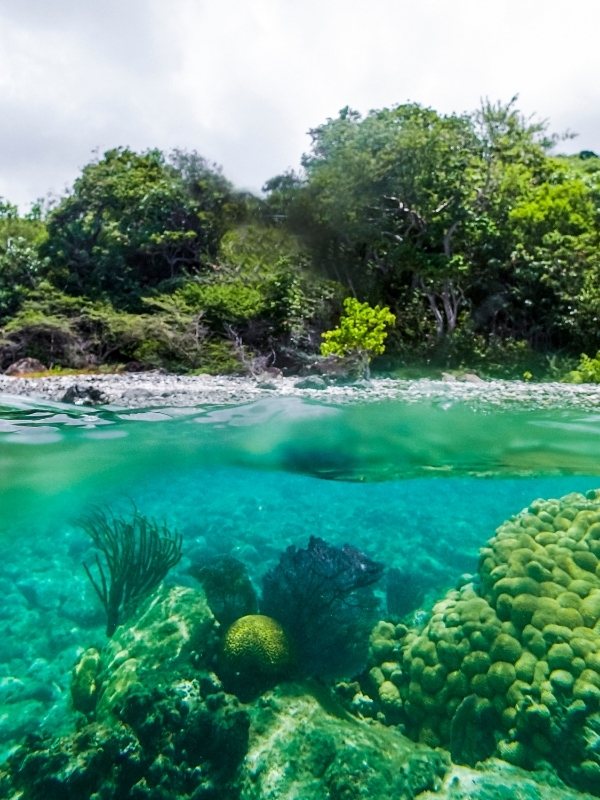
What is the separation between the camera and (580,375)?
16.6 metres

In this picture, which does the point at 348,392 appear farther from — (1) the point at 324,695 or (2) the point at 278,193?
(2) the point at 278,193

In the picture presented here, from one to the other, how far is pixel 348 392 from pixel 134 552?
520cm

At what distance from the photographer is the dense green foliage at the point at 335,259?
19.0 metres

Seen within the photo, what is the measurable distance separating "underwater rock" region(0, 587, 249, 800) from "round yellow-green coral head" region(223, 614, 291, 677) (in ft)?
0.80


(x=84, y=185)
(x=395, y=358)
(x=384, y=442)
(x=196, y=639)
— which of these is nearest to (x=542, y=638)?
(x=196, y=639)

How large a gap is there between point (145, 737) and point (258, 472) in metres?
5.56

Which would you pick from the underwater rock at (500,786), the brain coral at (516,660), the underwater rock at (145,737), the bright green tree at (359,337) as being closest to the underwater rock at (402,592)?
the brain coral at (516,660)

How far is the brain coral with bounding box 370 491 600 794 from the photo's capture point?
5312 mm

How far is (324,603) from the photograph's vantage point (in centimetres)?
703

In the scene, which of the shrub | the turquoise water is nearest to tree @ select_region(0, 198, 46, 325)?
the turquoise water

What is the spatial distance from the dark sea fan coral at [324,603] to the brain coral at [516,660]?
285mm

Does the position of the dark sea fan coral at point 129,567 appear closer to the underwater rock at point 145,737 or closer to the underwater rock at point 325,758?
the underwater rock at point 145,737

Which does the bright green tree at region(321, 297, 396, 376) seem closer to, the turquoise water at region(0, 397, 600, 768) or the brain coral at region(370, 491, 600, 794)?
the turquoise water at region(0, 397, 600, 768)

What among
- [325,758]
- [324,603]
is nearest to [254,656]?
Answer: [324,603]
